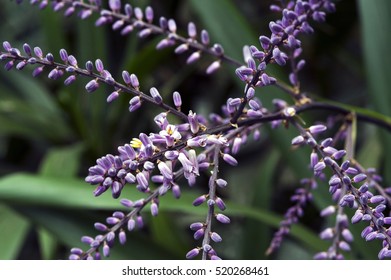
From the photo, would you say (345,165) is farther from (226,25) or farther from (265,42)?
(226,25)

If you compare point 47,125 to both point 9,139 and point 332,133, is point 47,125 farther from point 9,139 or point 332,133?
point 332,133

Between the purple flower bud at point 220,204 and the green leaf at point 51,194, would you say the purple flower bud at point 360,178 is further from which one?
the green leaf at point 51,194

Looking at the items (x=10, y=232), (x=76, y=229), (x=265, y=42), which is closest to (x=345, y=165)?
(x=265, y=42)

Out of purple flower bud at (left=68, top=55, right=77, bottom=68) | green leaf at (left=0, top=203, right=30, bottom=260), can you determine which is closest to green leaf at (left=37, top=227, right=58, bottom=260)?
green leaf at (left=0, top=203, right=30, bottom=260)

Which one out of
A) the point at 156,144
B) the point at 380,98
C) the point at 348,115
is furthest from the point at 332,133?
the point at 156,144

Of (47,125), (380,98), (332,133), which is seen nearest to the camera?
(380,98)

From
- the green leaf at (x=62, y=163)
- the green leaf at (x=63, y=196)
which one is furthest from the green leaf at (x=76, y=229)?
the green leaf at (x=62, y=163)
